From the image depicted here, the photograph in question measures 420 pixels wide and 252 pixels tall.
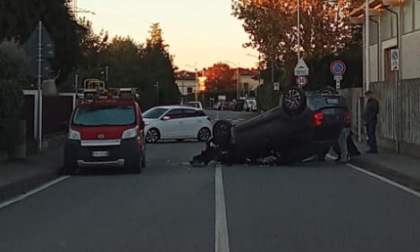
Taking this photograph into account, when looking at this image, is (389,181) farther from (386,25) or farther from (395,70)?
(386,25)

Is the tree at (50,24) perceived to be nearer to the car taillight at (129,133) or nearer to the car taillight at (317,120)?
the car taillight at (129,133)

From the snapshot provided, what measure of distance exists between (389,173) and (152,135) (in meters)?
17.2

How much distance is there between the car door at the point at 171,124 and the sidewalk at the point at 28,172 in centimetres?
918

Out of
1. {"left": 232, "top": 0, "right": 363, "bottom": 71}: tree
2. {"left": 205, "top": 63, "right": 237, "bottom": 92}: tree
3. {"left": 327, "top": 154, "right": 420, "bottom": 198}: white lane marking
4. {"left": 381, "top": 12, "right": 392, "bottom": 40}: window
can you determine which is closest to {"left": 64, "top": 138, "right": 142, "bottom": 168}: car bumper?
{"left": 327, "top": 154, "right": 420, "bottom": 198}: white lane marking

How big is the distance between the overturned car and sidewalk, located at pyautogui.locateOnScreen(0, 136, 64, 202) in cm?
402

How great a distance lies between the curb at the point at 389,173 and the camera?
17703 mm

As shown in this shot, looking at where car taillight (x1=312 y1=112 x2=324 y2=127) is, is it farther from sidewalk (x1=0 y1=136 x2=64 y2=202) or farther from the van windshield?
sidewalk (x1=0 y1=136 x2=64 y2=202)

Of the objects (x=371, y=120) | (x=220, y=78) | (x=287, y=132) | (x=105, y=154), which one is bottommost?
(x=105, y=154)

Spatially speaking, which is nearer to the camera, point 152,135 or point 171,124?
point 152,135

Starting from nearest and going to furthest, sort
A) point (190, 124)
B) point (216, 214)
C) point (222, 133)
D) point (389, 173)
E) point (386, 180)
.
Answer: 1. point (216, 214)
2. point (386, 180)
3. point (389, 173)
4. point (222, 133)
5. point (190, 124)

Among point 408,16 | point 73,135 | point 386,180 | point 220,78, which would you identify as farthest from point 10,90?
point 220,78


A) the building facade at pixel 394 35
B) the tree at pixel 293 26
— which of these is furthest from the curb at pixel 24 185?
the tree at pixel 293 26

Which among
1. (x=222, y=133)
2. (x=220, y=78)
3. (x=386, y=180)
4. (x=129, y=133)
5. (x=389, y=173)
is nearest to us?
(x=386, y=180)

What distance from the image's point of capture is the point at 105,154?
20719 mm
